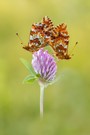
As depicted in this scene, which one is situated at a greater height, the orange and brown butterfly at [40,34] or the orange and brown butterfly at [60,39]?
the orange and brown butterfly at [40,34]

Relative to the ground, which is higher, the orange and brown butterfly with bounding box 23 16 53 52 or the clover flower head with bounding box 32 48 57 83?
the orange and brown butterfly with bounding box 23 16 53 52

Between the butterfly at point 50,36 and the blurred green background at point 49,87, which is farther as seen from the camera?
the blurred green background at point 49,87

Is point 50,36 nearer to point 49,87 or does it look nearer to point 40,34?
point 40,34

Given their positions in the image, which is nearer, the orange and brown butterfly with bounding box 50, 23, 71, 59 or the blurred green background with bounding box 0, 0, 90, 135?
the orange and brown butterfly with bounding box 50, 23, 71, 59

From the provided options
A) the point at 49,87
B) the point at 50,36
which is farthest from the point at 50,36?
the point at 49,87

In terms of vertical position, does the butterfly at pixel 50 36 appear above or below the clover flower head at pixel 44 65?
above

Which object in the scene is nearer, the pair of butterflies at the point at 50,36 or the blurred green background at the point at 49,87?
the pair of butterflies at the point at 50,36
